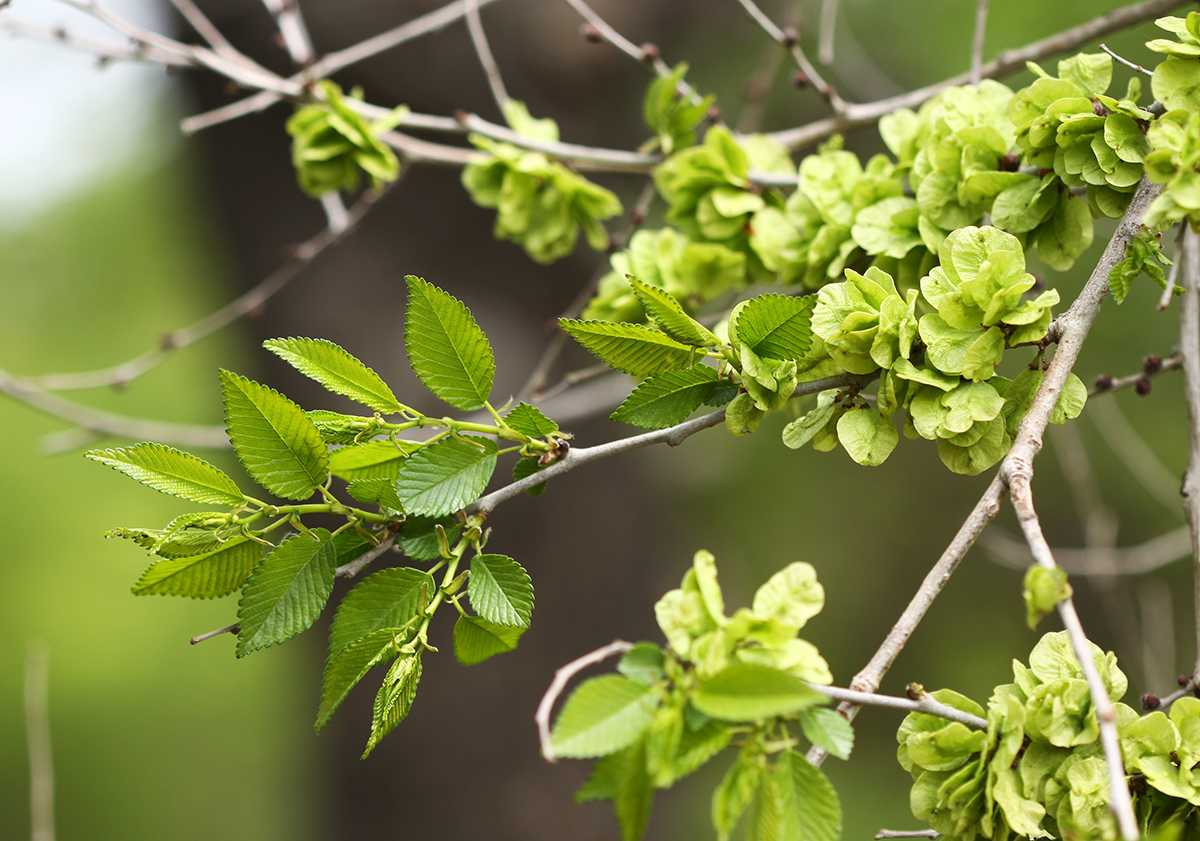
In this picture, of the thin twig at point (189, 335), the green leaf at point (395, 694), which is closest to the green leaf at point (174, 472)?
the green leaf at point (395, 694)

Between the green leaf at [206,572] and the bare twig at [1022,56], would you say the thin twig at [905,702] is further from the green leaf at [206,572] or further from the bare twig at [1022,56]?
the bare twig at [1022,56]

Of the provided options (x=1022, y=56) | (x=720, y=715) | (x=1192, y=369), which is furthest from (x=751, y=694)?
(x=1022, y=56)

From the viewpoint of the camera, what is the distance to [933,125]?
57cm

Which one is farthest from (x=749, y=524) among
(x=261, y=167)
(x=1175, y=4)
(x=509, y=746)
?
(x=1175, y=4)

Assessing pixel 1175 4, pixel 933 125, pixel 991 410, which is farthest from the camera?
pixel 1175 4

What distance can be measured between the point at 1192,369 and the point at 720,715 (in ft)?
1.78

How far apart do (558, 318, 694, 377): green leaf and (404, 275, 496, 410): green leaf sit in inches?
2.1

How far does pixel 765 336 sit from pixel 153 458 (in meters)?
0.34

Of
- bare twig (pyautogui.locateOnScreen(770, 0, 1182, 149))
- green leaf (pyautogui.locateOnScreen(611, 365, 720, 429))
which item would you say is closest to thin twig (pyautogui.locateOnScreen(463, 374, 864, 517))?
green leaf (pyautogui.locateOnScreen(611, 365, 720, 429))

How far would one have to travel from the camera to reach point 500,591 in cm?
41

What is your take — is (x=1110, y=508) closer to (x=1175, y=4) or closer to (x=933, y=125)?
(x=1175, y=4)

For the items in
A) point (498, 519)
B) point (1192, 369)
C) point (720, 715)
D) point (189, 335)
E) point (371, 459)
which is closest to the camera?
point (720, 715)

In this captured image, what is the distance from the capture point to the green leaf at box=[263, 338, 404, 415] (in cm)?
41

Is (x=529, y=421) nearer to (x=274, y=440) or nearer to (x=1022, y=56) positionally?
(x=274, y=440)
